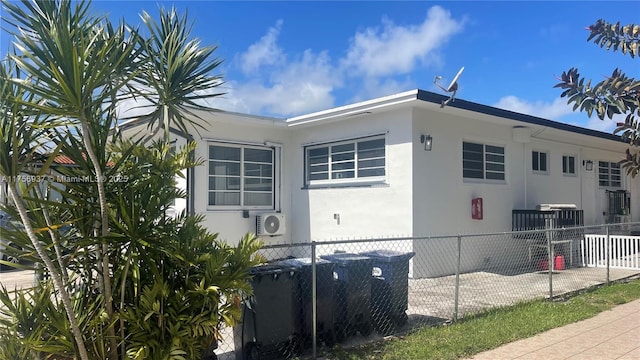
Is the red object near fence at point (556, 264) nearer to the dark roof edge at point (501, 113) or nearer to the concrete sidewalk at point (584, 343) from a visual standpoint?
the dark roof edge at point (501, 113)

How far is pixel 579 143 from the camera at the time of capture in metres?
14.8

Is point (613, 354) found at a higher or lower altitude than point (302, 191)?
lower

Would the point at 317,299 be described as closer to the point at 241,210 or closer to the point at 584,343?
the point at 584,343

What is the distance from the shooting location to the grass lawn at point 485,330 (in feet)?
15.9

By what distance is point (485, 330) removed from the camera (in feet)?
18.7

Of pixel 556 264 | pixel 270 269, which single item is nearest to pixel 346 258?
pixel 270 269

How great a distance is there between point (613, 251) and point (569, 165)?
438 cm

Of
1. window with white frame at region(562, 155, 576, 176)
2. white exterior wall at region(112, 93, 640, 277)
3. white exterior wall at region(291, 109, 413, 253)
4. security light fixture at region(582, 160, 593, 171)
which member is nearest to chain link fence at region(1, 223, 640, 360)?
white exterior wall at region(112, 93, 640, 277)

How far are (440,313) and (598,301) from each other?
295 centimetres

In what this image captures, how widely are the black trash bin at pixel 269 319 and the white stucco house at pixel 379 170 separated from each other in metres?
5.45

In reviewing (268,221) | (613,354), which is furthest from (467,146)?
(613,354)

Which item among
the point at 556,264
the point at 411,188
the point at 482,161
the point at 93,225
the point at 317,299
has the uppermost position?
the point at 482,161

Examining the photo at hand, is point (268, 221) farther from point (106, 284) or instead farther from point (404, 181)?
point (106, 284)

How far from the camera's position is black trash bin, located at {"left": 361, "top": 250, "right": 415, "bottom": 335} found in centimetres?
565
